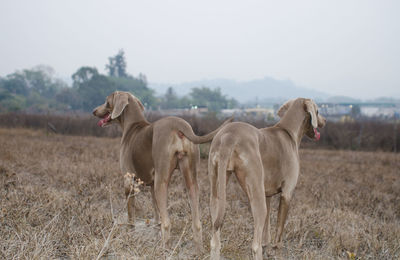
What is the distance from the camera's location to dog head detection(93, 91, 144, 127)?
4977 millimetres

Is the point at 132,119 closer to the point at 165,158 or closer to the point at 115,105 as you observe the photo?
the point at 115,105

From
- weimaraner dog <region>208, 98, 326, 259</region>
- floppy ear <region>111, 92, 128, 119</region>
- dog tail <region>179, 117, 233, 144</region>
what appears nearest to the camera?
weimaraner dog <region>208, 98, 326, 259</region>

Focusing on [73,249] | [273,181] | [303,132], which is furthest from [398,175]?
[73,249]

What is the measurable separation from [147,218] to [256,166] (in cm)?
279

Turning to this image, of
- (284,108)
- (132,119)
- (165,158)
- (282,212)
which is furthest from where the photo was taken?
(132,119)

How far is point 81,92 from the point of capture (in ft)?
253

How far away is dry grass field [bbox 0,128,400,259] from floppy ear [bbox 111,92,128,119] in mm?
1057

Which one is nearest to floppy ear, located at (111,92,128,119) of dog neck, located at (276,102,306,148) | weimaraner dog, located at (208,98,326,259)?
weimaraner dog, located at (208,98,326,259)

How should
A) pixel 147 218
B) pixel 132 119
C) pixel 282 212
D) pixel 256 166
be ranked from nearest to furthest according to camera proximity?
pixel 256 166 < pixel 282 212 < pixel 132 119 < pixel 147 218

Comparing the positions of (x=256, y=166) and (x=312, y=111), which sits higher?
(x=312, y=111)

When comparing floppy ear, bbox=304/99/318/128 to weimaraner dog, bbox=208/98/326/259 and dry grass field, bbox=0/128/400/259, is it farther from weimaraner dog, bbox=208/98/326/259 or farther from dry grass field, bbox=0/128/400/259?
dry grass field, bbox=0/128/400/259

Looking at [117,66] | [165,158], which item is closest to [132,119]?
[165,158]

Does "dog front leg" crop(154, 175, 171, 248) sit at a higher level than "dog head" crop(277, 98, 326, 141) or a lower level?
lower

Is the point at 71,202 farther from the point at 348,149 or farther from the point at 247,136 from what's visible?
the point at 348,149
